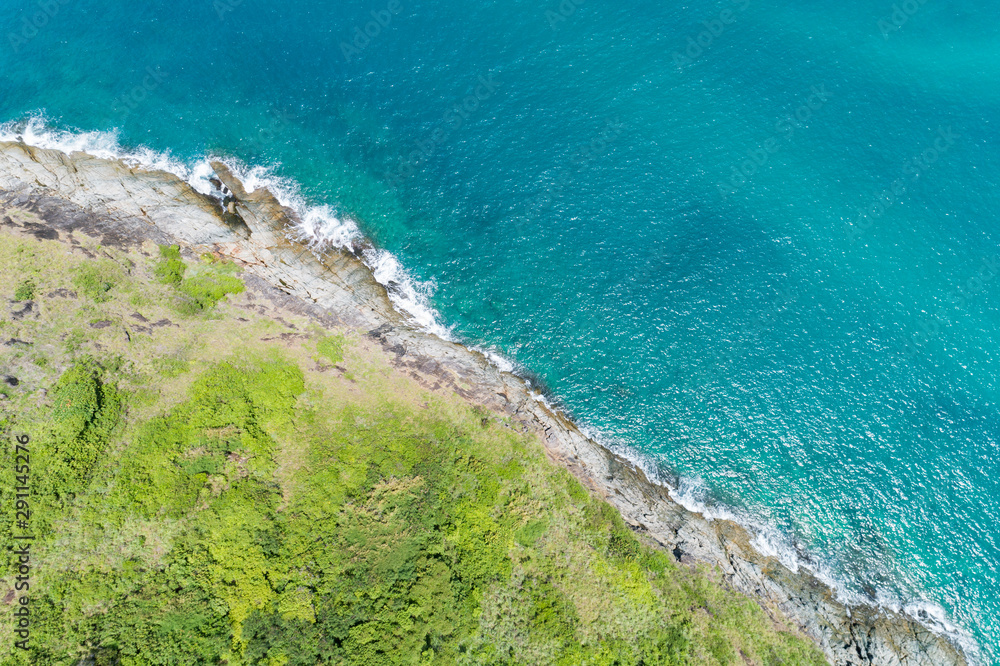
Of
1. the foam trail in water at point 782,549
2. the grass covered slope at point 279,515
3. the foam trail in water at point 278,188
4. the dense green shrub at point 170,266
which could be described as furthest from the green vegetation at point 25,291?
the foam trail in water at point 782,549

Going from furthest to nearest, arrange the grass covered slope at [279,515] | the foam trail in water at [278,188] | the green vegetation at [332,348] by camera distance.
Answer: the foam trail in water at [278,188] → the green vegetation at [332,348] → the grass covered slope at [279,515]

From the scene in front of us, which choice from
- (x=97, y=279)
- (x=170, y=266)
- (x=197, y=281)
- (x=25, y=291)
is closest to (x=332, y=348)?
(x=197, y=281)

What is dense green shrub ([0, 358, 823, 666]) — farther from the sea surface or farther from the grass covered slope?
the sea surface

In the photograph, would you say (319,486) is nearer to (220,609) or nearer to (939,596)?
(220,609)

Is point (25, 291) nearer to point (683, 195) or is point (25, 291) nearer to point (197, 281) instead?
point (197, 281)

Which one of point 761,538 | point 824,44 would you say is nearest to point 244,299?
point 761,538

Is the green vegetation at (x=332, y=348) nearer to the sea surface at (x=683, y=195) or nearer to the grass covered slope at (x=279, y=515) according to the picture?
the grass covered slope at (x=279, y=515)

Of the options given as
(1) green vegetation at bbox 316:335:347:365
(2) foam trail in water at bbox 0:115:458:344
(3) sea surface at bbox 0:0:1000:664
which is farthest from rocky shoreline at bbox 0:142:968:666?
(3) sea surface at bbox 0:0:1000:664
